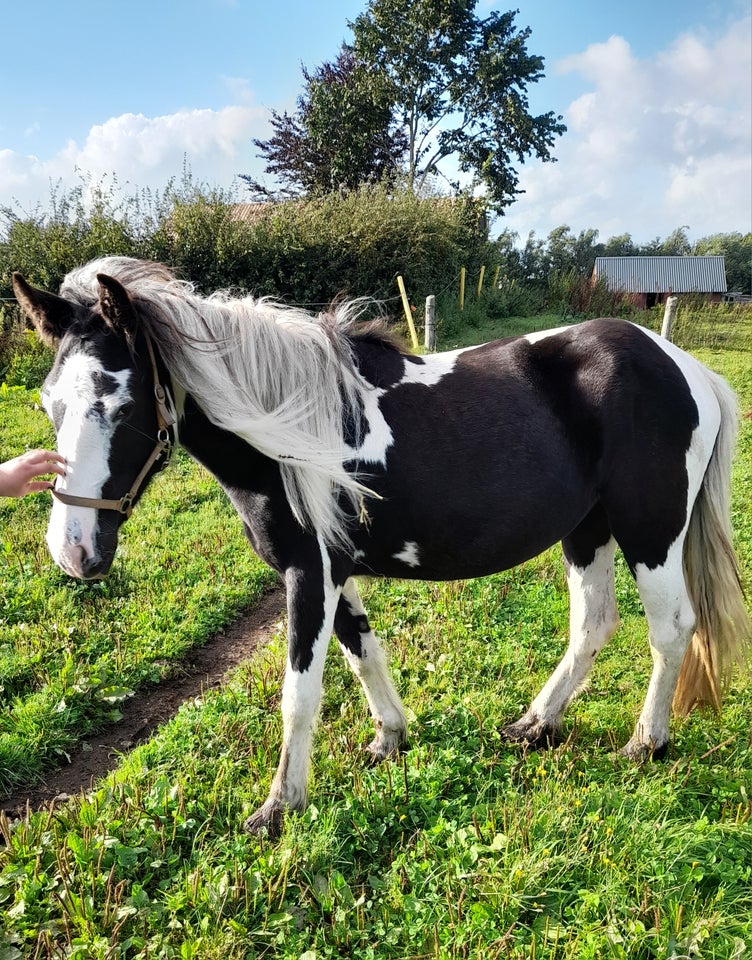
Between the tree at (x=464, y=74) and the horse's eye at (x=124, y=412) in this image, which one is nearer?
the horse's eye at (x=124, y=412)

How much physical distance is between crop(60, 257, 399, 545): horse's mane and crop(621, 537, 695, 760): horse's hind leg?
1450 mm

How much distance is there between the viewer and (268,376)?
7.22 feet

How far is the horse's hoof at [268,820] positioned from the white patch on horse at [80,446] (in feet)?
4.19

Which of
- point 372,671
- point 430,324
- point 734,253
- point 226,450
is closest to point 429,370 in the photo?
point 226,450

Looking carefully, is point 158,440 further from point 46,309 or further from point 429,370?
point 429,370

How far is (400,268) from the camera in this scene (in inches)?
639

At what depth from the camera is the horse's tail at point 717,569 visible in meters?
2.75

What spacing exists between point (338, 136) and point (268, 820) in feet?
95.3

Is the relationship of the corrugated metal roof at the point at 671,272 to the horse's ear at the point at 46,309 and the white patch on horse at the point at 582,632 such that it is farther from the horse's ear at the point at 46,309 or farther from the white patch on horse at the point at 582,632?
the horse's ear at the point at 46,309

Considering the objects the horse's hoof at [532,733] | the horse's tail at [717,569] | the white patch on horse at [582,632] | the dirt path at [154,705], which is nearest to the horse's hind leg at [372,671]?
the horse's hoof at [532,733]

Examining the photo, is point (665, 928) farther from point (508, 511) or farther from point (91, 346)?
point (91, 346)

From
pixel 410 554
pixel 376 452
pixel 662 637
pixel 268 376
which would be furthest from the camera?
pixel 662 637

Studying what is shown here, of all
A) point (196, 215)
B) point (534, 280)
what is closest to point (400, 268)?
point (196, 215)

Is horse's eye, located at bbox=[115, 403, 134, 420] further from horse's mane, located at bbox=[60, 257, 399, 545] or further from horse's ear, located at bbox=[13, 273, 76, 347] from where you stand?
horse's ear, located at bbox=[13, 273, 76, 347]
